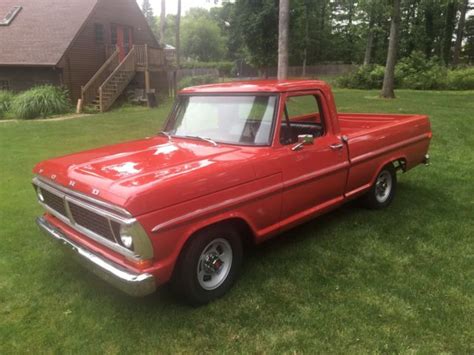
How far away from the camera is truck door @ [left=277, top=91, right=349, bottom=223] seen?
13.2 feet

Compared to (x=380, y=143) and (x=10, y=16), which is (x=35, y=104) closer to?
(x=10, y=16)

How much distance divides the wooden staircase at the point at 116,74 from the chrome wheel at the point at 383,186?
1616cm

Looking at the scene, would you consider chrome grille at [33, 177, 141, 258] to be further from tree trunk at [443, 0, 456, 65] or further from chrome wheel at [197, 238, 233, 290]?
tree trunk at [443, 0, 456, 65]

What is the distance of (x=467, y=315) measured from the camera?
131 inches

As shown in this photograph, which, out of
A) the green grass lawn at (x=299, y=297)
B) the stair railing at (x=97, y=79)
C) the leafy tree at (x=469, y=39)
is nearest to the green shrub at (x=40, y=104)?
the stair railing at (x=97, y=79)

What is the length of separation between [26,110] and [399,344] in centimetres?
1699

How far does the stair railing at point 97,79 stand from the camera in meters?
19.7

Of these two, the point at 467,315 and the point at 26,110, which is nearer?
the point at 467,315

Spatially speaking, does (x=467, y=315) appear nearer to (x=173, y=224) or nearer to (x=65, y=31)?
(x=173, y=224)

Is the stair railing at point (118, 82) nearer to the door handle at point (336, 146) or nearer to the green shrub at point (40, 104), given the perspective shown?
the green shrub at point (40, 104)

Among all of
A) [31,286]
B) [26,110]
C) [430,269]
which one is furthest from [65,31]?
[430,269]

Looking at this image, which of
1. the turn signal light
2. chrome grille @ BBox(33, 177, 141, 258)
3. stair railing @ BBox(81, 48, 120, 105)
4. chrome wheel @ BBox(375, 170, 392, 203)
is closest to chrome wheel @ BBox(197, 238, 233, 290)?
the turn signal light

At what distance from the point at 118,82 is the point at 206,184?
19154 mm

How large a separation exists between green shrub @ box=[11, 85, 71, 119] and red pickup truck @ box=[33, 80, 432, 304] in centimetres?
1412
